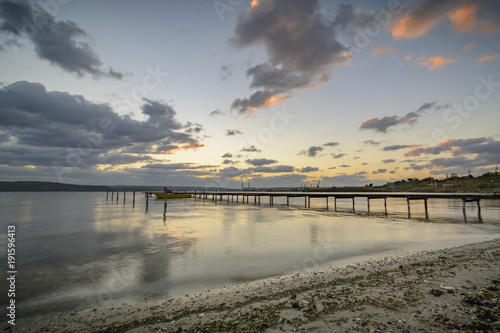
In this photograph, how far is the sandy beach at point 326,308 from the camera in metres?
5.26

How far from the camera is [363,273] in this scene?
9617 millimetres

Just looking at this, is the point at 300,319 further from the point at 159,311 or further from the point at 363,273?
the point at 363,273

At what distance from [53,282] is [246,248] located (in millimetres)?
9978

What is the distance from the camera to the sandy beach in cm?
526

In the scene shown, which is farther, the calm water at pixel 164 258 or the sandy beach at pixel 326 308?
the calm water at pixel 164 258

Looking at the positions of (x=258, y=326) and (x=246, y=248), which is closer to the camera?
(x=258, y=326)

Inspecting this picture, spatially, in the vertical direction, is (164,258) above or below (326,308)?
below

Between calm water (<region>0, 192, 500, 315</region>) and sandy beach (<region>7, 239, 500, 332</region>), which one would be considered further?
calm water (<region>0, 192, 500, 315</region>)

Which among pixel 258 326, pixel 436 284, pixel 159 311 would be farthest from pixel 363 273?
pixel 159 311

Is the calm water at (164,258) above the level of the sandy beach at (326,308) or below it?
below

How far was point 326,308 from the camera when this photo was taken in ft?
19.8

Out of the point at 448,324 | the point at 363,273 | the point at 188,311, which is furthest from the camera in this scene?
the point at 363,273

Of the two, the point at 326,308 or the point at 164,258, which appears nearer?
the point at 326,308

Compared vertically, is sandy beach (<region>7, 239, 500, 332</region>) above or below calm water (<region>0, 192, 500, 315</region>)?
above
